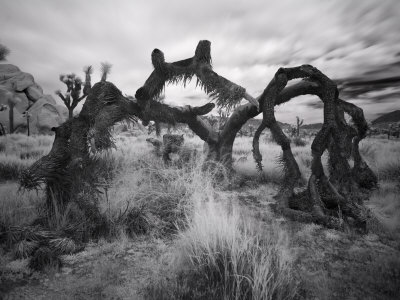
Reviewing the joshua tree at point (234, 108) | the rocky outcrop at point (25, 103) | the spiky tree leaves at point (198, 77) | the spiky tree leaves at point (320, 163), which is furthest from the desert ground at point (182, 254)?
the rocky outcrop at point (25, 103)

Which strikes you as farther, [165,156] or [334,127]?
[165,156]

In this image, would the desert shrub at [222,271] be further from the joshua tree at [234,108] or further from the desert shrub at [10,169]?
the desert shrub at [10,169]

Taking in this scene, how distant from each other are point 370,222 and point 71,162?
532 cm

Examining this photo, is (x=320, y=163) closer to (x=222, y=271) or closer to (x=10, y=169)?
(x=222, y=271)

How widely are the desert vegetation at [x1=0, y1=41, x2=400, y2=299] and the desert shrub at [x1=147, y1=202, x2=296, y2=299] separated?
14 millimetres

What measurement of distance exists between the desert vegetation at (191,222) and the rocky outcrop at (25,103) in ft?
95.1

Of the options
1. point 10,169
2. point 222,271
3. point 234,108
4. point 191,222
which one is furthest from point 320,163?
point 10,169

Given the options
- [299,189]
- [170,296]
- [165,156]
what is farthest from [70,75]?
[170,296]

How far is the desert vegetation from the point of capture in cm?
250

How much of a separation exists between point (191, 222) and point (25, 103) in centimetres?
4202

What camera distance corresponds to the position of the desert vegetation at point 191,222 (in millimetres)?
2504

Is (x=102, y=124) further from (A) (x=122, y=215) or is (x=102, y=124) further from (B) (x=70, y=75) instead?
(B) (x=70, y=75)

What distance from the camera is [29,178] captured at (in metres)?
3.83

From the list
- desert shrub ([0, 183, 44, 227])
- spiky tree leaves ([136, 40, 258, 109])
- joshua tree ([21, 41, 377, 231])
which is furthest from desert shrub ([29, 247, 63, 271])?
spiky tree leaves ([136, 40, 258, 109])
